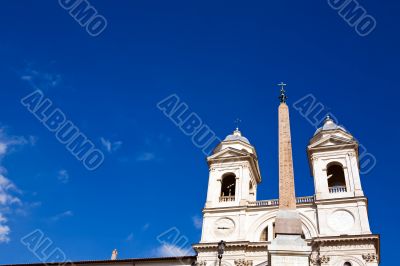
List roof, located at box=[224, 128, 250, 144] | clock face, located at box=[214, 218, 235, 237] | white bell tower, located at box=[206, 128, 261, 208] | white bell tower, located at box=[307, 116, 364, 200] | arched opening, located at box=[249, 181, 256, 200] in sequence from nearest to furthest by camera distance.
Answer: white bell tower, located at box=[307, 116, 364, 200] < clock face, located at box=[214, 218, 235, 237] < white bell tower, located at box=[206, 128, 261, 208] < arched opening, located at box=[249, 181, 256, 200] < roof, located at box=[224, 128, 250, 144]

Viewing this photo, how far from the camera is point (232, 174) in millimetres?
33375

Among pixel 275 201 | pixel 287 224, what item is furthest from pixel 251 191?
pixel 287 224

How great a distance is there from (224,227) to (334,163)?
381 inches

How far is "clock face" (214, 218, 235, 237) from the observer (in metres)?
29.6

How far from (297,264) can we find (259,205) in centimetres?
1612

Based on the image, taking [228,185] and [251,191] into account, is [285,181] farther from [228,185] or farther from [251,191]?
[251,191]

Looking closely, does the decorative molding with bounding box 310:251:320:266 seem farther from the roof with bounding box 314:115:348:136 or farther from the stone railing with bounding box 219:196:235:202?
the roof with bounding box 314:115:348:136

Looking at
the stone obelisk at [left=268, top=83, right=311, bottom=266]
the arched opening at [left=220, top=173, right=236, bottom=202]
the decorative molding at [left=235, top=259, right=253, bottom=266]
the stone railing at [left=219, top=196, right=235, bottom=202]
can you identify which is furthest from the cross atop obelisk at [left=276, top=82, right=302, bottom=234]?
the arched opening at [left=220, top=173, right=236, bottom=202]

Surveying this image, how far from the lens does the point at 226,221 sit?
98.9ft

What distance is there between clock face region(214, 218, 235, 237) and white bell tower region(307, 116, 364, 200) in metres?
6.48

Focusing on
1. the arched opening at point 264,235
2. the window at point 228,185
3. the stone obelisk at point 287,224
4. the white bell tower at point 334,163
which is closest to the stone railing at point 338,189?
the white bell tower at point 334,163

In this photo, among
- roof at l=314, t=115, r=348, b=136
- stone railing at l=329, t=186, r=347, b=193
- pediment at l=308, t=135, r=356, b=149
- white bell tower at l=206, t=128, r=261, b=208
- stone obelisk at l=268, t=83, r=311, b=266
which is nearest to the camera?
stone obelisk at l=268, t=83, r=311, b=266

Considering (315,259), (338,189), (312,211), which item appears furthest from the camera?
(338,189)

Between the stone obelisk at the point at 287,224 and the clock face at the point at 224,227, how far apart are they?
12538 mm
